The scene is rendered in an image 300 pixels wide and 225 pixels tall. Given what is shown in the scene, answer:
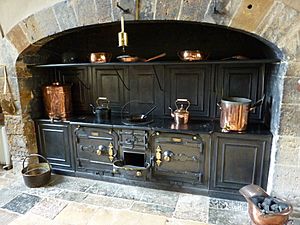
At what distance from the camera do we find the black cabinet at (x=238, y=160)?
2139 mm

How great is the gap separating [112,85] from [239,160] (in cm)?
167

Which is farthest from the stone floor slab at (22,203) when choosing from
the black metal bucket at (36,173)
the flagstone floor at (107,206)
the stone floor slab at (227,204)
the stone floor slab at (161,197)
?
the stone floor slab at (227,204)

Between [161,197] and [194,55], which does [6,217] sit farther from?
[194,55]

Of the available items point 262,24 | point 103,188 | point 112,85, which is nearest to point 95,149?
point 103,188

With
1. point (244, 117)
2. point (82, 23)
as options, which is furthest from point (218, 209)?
point (82, 23)

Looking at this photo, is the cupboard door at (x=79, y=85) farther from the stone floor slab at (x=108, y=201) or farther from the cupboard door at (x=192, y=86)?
the stone floor slab at (x=108, y=201)

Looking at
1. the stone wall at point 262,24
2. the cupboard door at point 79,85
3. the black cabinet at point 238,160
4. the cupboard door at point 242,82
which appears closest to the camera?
the stone wall at point 262,24

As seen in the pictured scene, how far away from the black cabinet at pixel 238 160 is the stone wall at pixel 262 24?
0.09 metres

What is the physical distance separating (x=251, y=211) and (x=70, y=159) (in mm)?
1949

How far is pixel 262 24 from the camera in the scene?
1.87 metres

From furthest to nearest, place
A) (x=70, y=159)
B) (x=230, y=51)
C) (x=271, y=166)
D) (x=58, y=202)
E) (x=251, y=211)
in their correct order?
1. (x=70, y=159)
2. (x=230, y=51)
3. (x=58, y=202)
4. (x=271, y=166)
5. (x=251, y=211)

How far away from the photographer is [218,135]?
2.22 meters

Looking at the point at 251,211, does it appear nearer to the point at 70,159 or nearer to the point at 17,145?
the point at 70,159

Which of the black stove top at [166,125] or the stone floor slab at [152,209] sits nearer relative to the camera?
the stone floor slab at [152,209]
